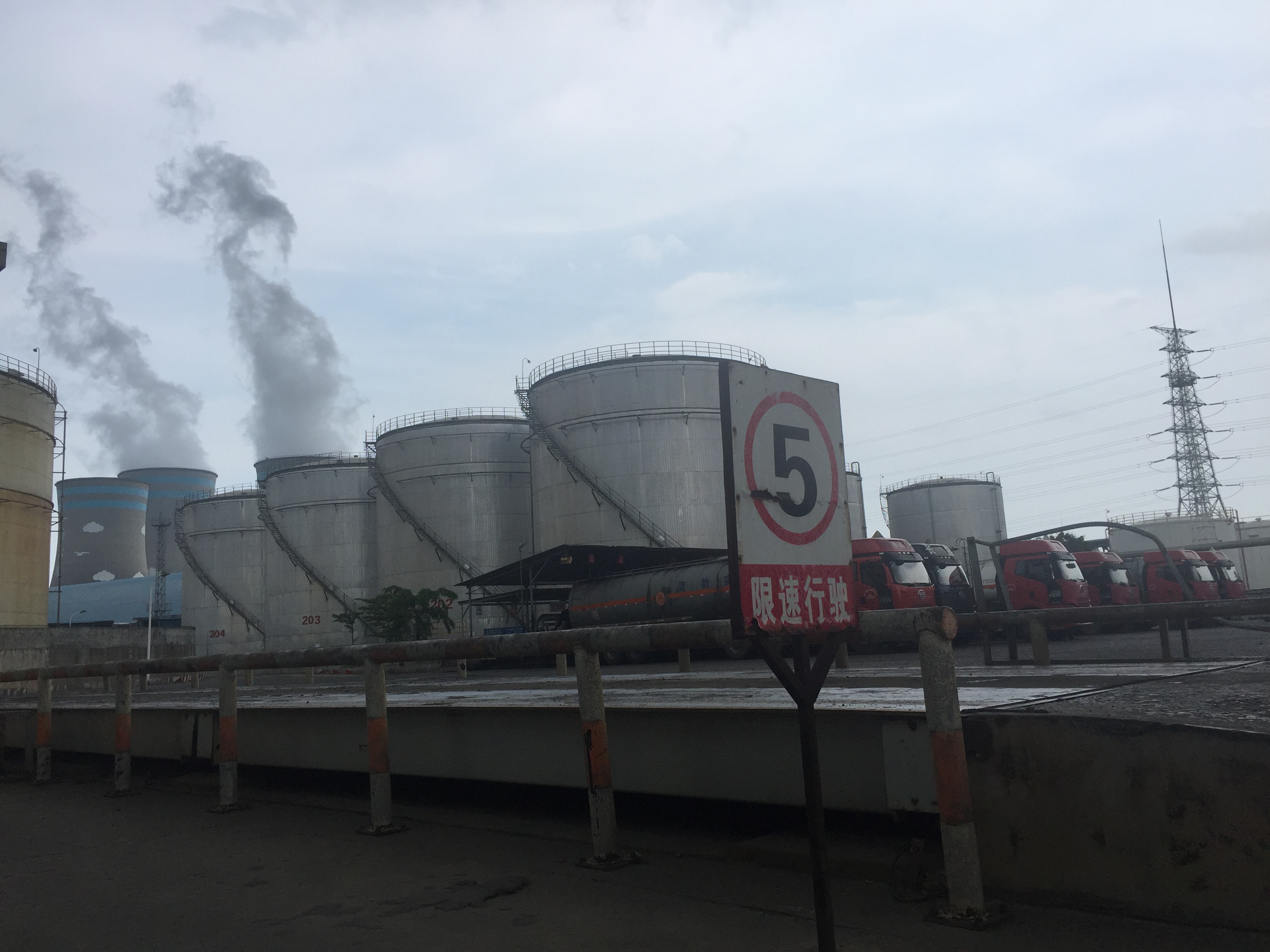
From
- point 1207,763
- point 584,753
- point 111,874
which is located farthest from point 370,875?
point 1207,763

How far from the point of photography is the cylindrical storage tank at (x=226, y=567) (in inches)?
2315

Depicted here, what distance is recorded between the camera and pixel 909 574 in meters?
24.5

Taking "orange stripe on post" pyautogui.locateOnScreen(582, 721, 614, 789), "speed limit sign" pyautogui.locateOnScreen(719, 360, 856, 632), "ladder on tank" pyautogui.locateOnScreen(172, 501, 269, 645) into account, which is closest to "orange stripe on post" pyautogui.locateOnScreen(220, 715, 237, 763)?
"orange stripe on post" pyautogui.locateOnScreen(582, 721, 614, 789)

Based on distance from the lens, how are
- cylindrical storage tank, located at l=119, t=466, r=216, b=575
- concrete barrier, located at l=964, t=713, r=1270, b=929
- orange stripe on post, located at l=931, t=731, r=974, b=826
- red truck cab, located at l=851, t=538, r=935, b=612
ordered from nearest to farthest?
concrete barrier, located at l=964, t=713, r=1270, b=929 < orange stripe on post, located at l=931, t=731, r=974, b=826 < red truck cab, located at l=851, t=538, r=935, b=612 < cylindrical storage tank, located at l=119, t=466, r=216, b=575

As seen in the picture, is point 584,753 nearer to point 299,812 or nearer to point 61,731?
point 299,812

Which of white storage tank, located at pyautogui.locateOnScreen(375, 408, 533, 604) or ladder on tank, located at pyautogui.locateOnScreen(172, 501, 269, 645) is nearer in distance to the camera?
white storage tank, located at pyautogui.locateOnScreen(375, 408, 533, 604)

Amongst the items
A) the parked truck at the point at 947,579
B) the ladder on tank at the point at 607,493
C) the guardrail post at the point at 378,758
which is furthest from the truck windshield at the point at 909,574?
the guardrail post at the point at 378,758

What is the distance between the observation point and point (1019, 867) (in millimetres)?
3949

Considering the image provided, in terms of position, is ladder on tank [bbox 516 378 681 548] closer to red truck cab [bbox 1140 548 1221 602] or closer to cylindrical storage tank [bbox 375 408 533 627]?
cylindrical storage tank [bbox 375 408 533 627]

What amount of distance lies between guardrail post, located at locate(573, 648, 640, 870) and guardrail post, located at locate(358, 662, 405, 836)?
1.86m

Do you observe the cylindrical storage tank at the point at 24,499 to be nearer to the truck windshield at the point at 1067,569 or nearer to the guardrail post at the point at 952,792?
the truck windshield at the point at 1067,569

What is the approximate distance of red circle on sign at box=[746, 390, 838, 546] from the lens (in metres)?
3.13

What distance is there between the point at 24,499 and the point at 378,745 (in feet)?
140

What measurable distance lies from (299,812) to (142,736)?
3.01m
